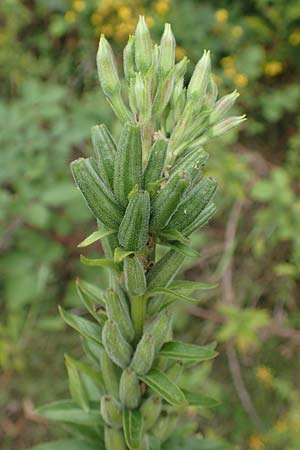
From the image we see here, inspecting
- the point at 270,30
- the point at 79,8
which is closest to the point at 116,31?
the point at 79,8

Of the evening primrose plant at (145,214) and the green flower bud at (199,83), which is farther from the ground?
the green flower bud at (199,83)

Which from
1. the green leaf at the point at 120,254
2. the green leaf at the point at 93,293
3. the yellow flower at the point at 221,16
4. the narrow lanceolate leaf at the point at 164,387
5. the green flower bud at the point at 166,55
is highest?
the yellow flower at the point at 221,16

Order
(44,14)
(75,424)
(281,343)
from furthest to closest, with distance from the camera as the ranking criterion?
(44,14) → (281,343) → (75,424)

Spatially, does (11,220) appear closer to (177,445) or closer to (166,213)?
(177,445)

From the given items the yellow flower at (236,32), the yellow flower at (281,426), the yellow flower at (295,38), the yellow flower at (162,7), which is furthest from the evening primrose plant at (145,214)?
the yellow flower at (295,38)

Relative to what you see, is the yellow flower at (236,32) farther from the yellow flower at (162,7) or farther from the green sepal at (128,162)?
the green sepal at (128,162)

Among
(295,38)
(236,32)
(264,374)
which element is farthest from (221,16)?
(264,374)

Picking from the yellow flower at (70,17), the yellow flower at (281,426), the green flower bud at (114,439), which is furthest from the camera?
the yellow flower at (70,17)

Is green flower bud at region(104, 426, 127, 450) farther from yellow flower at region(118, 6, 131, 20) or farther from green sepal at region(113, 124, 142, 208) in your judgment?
yellow flower at region(118, 6, 131, 20)

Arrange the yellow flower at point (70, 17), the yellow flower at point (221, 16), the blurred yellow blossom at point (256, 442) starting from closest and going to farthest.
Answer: the blurred yellow blossom at point (256, 442) < the yellow flower at point (221, 16) < the yellow flower at point (70, 17)
